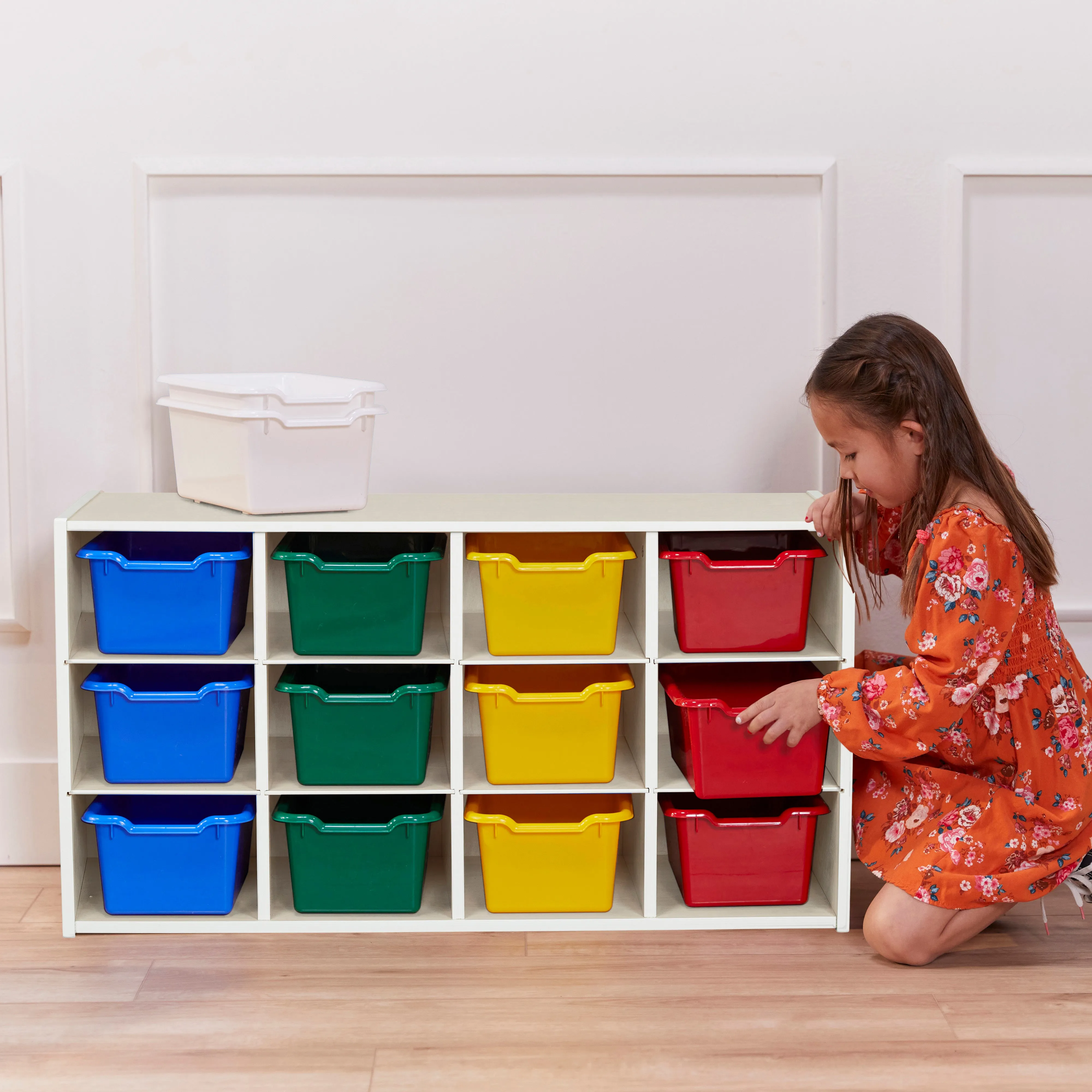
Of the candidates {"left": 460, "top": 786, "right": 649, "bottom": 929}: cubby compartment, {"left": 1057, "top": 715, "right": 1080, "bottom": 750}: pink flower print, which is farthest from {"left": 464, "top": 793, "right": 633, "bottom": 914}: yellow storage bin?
{"left": 1057, "top": 715, "right": 1080, "bottom": 750}: pink flower print

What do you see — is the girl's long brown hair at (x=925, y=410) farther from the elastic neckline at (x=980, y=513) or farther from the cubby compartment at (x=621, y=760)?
the cubby compartment at (x=621, y=760)

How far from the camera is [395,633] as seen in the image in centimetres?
197

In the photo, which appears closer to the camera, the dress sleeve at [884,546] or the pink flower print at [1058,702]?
the pink flower print at [1058,702]

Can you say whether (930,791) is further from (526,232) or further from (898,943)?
(526,232)

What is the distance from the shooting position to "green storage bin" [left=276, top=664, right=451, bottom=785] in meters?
1.97

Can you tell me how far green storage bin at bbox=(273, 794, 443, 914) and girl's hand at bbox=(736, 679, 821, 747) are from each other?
57cm

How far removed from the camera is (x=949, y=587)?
176cm

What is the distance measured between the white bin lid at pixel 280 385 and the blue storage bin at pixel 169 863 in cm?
72

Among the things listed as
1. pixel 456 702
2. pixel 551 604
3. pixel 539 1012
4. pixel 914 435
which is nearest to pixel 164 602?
pixel 456 702

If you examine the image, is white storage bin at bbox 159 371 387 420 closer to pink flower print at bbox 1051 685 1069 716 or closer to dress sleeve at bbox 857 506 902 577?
dress sleeve at bbox 857 506 902 577

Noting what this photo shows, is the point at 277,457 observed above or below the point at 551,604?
above

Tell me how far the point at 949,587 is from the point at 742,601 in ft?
1.16

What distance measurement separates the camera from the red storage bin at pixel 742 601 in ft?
6.43

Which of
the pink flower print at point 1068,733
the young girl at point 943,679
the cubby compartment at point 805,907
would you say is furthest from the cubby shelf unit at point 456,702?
the pink flower print at point 1068,733
